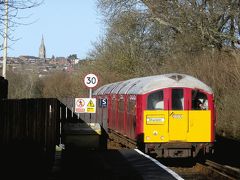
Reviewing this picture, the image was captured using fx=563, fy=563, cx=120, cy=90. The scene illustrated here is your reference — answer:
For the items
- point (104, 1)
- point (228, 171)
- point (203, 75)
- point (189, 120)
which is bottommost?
point (228, 171)

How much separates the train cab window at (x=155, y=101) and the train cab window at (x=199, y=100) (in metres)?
1.00

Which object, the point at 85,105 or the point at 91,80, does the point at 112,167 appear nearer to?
the point at 85,105

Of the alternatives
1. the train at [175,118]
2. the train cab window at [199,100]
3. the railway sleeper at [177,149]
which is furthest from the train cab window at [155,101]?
the railway sleeper at [177,149]

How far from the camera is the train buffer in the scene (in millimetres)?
12264

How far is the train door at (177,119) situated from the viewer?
17.2m

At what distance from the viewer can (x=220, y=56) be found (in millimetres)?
30844

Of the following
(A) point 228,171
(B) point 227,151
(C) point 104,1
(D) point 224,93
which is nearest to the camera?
(A) point 228,171

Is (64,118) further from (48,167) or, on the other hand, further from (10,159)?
(10,159)

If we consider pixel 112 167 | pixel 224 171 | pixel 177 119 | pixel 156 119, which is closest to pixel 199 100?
pixel 177 119

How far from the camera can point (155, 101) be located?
57.3ft

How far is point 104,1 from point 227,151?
21.1 meters

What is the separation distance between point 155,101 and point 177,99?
693 mm

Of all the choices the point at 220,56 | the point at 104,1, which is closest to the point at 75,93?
the point at 104,1

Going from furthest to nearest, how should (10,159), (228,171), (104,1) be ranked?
(104,1), (228,171), (10,159)
